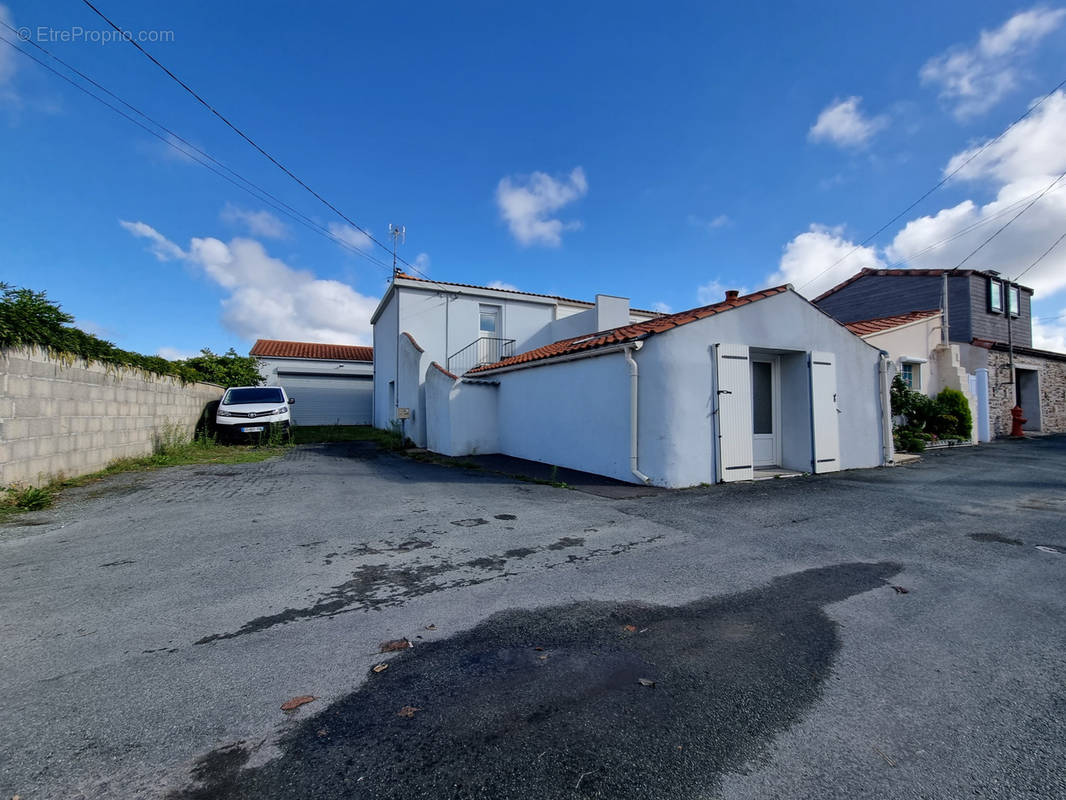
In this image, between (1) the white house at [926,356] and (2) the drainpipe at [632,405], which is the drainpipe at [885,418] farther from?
(2) the drainpipe at [632,405]

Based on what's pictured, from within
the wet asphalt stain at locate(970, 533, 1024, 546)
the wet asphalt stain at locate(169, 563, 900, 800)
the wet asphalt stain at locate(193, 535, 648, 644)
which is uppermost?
the wet asphalt stain at locate(970, 533, 1024, 546)

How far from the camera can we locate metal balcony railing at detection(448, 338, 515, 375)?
52.5 feet

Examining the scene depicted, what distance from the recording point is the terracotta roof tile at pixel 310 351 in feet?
77.3

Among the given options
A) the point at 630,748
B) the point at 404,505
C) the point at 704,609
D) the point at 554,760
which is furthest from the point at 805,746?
the point at 404,505

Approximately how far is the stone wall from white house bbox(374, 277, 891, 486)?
10.4m

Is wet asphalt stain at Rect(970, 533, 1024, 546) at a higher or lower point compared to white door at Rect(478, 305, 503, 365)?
lower

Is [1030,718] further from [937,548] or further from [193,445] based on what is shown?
[193,445]

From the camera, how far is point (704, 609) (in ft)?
9.79

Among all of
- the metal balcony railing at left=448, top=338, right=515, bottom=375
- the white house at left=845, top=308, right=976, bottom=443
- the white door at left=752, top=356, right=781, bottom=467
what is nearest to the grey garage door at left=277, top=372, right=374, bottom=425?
the metal balcony railing at left=448, top=338, right=515, bottom=375

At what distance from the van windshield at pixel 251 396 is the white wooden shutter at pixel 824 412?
44.7 feet

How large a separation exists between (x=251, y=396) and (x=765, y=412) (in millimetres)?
13390

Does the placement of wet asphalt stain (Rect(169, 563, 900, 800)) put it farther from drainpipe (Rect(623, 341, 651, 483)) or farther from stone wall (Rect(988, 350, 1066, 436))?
stone wall (Rect(988, 350, 1066, 436))

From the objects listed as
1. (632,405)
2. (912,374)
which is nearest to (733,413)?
(632,405)

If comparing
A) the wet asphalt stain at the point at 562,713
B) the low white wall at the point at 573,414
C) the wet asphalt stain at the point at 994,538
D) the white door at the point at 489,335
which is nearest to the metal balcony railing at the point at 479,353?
the white door at the point at 489,335
